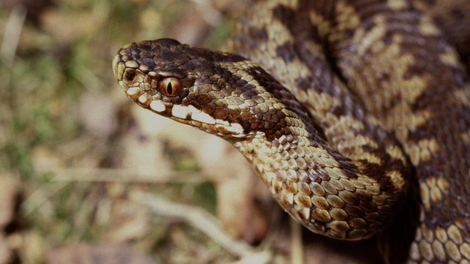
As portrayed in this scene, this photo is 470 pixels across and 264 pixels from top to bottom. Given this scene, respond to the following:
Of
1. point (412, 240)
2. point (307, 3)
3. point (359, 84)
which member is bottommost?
point (412, 240)

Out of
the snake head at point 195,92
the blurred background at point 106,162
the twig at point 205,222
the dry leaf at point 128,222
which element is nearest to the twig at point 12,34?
the blurred background at point 106,162

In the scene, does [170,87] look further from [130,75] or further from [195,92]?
[130,75]

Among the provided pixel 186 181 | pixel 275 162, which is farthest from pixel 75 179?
pixel 275 162

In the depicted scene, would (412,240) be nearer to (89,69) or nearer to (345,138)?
(345,138)

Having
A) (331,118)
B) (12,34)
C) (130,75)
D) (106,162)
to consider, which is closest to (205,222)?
(106,162)

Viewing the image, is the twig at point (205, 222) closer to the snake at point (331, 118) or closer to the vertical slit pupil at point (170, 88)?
the snake at point (331, 118)

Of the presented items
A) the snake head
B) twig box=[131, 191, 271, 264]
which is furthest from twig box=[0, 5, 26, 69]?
the snake head

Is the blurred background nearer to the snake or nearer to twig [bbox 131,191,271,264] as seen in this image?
twig [bbox 131,191,271,264]
